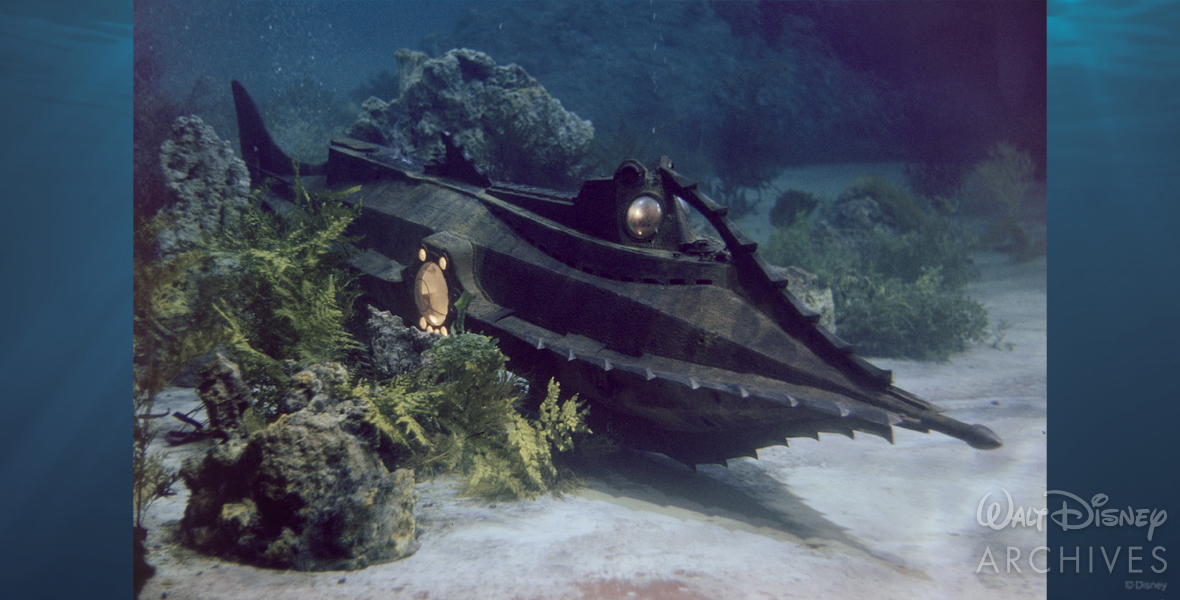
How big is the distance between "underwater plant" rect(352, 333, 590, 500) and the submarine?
1.09 feet

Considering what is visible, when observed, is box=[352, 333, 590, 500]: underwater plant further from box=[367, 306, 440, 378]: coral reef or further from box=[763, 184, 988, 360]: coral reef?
box=[763, 184, 988, 360]: coral reef

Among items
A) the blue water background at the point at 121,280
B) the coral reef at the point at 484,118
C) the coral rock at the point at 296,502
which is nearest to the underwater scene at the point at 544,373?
the coral rock at the point at 296,502

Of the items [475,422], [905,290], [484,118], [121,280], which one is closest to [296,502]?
[475,422]

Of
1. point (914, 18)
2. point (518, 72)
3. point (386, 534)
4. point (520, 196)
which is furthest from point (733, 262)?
point (518, 72)

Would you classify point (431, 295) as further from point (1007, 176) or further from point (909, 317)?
point (909, 317)

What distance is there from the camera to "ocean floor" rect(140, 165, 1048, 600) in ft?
6.89

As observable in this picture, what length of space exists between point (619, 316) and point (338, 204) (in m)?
2.62

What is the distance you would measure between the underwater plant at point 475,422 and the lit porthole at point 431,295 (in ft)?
2.27

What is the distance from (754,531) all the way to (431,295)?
2.74 meters

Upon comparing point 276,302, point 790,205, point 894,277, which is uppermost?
point 790,205

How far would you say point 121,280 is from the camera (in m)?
2.39

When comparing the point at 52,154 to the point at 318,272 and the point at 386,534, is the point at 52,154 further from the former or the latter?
the point at 386,534

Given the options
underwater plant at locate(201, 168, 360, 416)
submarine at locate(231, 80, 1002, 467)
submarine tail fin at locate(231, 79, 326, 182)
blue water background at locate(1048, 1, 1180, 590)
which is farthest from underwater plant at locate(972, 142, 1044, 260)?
submarine tail fin at locate(231, 79, 326, 182)

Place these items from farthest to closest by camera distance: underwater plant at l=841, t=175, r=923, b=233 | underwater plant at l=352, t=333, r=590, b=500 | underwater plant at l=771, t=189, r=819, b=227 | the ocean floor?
underwater plant at l=771, t=189, r=819, b=227
underwater plant at l=841, t=175, r=923, b=233
underwater plant at l=352, t=333, r=590, b=500
the ocean floor
